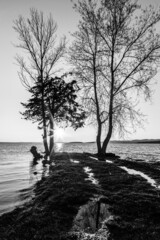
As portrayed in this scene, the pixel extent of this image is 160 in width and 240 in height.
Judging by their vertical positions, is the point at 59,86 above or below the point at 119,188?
above

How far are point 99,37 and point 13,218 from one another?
21.0 meters

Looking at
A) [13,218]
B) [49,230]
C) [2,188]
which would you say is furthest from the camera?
[2,188]

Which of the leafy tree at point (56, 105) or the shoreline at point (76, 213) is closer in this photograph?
the shoreline at point (76, 213)

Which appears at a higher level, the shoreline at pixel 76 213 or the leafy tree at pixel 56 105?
the leafy tree at pixel 56 105

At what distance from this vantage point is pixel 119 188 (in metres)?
7.95

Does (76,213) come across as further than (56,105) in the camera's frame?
No

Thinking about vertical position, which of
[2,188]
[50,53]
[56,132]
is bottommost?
[2,188]

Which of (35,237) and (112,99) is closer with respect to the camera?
(35,237)

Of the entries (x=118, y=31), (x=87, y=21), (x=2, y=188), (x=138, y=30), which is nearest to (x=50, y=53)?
(x=87, y=21)

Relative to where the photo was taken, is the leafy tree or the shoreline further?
the leafy tree

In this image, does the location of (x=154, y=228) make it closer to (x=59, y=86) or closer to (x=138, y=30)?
(x=138, y=30)

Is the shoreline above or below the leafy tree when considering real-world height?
below

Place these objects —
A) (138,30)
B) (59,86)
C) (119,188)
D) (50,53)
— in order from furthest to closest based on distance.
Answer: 1. (59,86)
2. (50,53)
3. (138,30)
4. (119,188)

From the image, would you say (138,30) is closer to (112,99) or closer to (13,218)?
(112,99)
